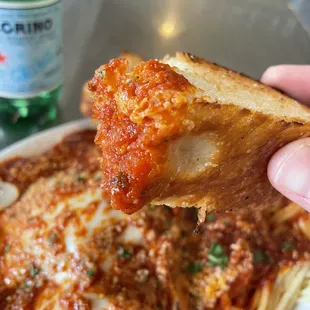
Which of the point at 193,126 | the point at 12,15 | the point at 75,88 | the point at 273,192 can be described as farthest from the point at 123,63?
the point at 75,88

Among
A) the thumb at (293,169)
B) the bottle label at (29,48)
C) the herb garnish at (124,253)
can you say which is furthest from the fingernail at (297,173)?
the bottle label at (29,48)

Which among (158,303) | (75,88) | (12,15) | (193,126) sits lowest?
(75,88)

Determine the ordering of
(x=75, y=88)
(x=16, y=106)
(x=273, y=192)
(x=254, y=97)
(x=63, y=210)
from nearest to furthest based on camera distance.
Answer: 1. (x=254, y=97)
2. (x=273, y=192)
3. (x=63, y=210)
4. (x=16, y=106)
5. (x=75, y=88)

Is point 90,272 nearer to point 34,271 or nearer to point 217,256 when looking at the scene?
point 34,271

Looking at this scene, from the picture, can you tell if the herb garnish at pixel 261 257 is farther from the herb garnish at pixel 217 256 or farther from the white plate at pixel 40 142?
the white plate at pixel 40 142

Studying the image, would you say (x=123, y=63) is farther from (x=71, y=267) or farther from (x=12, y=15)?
(x=12, y=15)

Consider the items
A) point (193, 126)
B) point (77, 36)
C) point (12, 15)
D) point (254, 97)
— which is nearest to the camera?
point (193, 126)
